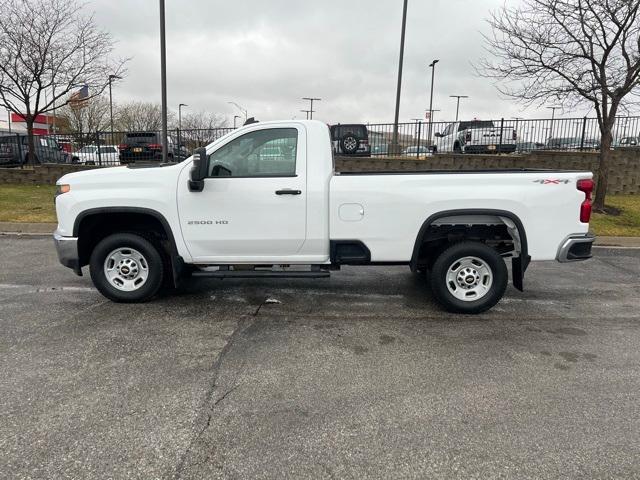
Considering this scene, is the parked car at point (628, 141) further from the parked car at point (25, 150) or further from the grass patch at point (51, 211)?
Result: the parked car at point (25, 150)

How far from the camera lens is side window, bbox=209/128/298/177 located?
491cm

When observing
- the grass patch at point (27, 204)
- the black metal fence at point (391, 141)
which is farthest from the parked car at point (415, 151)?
the grass patch at point (27, 204)

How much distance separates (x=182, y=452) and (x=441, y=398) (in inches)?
69.6

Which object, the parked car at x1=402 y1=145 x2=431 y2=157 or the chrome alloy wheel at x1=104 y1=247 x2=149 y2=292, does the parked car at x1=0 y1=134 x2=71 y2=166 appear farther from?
the chrome alloy wheel at x1=104 y1=247 x2=149 y2=292

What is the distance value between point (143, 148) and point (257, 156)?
14.6 meters

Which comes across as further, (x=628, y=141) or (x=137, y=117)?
(x=137, y=117)

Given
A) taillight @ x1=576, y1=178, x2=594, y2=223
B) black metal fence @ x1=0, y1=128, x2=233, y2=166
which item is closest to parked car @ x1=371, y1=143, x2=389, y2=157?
black metal fence @ x1=0, y1=128, x2=233, y2=166

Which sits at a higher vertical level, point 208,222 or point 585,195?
point 585,195

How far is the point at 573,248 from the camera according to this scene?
15.9 feet

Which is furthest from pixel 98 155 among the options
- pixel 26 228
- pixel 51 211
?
pixel 26 228

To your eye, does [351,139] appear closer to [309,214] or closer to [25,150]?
[309,214]

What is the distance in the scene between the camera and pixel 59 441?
2742 mm

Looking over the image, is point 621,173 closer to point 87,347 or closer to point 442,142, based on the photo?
point 442,142

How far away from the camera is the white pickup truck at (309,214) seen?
4754mm
